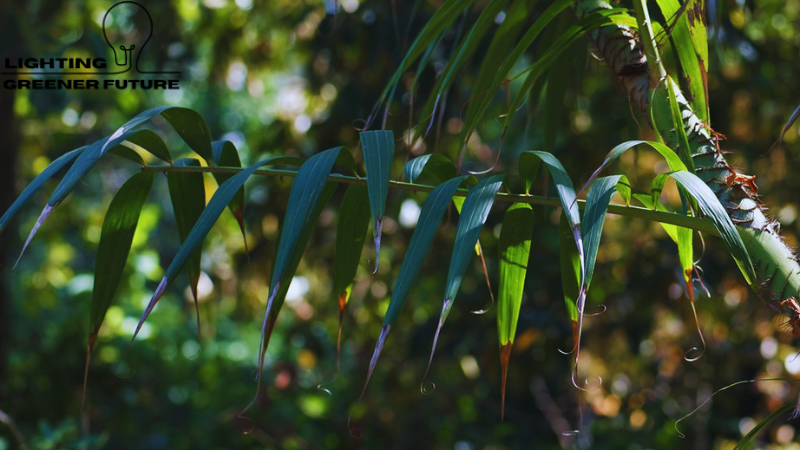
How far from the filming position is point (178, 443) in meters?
2.35

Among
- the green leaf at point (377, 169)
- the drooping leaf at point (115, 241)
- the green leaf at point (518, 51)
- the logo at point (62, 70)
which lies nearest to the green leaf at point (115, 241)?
the drooping leaf at point (115, 241)

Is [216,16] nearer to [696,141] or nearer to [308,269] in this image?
[308,269]

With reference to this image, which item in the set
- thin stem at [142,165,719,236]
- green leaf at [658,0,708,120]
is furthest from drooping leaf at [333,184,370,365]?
green leaf at [658,0,708,120]

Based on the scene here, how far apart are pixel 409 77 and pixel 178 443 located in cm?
127

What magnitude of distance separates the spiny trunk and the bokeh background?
3.43ft

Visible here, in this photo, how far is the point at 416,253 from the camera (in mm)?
621

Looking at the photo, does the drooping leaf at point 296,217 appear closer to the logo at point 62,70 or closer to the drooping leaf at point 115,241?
the drooping leaf at point 115,241

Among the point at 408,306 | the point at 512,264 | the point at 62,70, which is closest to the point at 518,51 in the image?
the point at 512,264

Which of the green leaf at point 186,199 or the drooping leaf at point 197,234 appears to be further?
the green leaf at point 186,199

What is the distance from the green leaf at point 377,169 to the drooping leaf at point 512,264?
15 cm

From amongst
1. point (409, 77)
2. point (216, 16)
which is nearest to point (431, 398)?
point (409, 77)

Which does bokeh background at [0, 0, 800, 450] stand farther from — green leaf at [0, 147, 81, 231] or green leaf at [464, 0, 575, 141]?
green leaf at [0, 147, 81, 231]

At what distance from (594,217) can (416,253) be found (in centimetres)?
14

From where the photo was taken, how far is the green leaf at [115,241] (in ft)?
2.44
